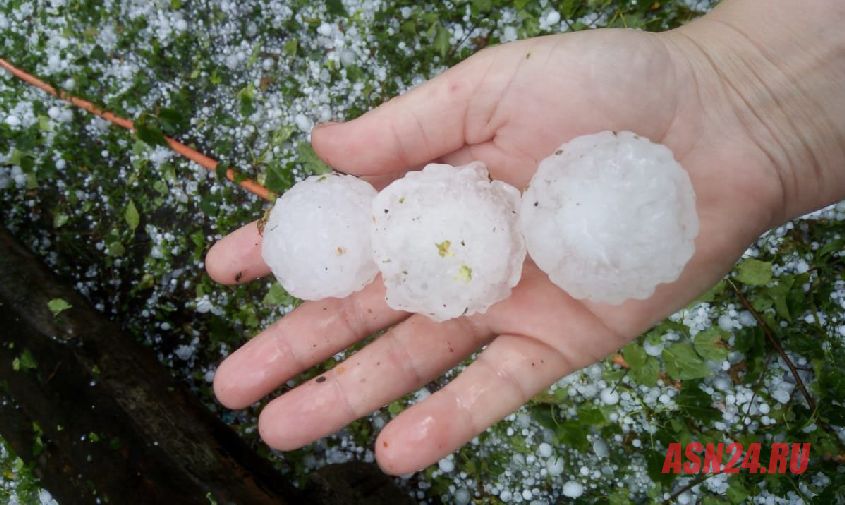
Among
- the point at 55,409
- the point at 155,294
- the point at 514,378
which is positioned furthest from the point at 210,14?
the point at 514,378

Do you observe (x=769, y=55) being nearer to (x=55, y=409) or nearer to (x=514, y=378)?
(x=514, y=378)

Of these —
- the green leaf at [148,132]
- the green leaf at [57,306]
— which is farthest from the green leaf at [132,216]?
the green leaf at [57,306]

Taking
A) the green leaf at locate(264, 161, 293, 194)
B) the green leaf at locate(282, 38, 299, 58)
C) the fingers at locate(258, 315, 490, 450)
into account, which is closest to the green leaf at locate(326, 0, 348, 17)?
the green leaf at locate(282, 38, 299, 58)

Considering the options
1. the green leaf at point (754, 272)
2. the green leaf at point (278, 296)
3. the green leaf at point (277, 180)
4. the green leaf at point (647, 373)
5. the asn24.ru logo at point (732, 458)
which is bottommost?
the asn24.ru logo at point (732, 458)

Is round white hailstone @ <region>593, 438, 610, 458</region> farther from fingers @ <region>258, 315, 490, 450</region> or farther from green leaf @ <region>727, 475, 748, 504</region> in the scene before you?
fingers @ <region>258, 315, 490, 450</region>

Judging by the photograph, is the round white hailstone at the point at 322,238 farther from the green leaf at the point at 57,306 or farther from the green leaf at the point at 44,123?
the green leaf at the point at 44,123
